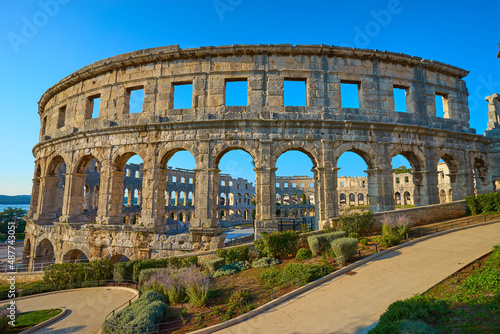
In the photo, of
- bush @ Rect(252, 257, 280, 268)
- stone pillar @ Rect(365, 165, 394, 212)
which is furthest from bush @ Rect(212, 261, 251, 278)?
stone pillar @ Rect(365, 165, 394, 212)

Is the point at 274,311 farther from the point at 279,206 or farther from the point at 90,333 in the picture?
the point at 279,206

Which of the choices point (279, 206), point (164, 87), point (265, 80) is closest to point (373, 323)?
point (265, 80)

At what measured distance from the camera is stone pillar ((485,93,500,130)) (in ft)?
63.4

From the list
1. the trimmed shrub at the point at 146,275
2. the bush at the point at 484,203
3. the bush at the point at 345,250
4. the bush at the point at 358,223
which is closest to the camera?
the bush at the point at 345,250

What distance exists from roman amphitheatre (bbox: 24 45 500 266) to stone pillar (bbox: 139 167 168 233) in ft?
0.19

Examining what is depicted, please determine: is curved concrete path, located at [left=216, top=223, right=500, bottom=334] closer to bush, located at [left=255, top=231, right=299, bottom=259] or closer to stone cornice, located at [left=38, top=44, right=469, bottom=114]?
bush, located at [left=255, top=231, right=299, bottom=259]

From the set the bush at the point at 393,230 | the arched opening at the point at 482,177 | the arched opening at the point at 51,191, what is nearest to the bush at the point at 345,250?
the bush at the point at 393,230

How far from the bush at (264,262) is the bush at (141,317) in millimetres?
4204

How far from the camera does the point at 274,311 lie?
6.44 metres

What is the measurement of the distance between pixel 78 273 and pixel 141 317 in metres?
7.82

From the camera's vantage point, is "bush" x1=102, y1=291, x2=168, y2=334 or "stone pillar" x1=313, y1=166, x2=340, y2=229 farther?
"stone pillar" x1=313, y1=166, x2=340, y2=229

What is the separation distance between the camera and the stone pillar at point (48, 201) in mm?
18203

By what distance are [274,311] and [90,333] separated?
16.5 ft

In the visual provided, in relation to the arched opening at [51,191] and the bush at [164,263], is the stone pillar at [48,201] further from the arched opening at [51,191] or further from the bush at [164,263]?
the bush at [164,263]
